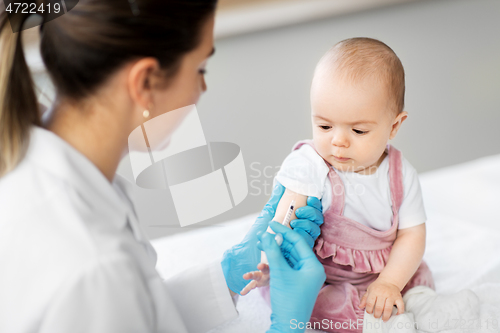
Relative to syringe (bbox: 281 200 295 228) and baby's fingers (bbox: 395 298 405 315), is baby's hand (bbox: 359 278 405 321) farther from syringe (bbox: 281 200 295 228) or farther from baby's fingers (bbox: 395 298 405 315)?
syringe (bbox: 281 200 295 228)

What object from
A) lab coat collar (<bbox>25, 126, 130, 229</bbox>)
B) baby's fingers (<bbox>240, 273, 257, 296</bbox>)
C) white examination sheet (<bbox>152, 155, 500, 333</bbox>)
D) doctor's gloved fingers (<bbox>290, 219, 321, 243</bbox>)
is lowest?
white examination sheet (<bbox>152, 155, 500, 333</bbox>)

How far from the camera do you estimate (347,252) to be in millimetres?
1059

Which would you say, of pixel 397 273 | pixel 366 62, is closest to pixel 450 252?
pixel 397 273

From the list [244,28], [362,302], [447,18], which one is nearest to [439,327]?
[362,302]

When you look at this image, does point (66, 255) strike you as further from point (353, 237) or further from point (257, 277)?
point (353, 237)

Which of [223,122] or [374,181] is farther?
[223,122]

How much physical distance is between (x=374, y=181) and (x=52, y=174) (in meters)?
0.72

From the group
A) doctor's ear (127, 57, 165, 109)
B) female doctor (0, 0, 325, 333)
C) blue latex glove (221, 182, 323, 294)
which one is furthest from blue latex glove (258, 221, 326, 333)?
doctor's ear (127, 57, 165, 109)

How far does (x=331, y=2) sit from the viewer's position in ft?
9.66

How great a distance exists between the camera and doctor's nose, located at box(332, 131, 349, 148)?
99 centimetres

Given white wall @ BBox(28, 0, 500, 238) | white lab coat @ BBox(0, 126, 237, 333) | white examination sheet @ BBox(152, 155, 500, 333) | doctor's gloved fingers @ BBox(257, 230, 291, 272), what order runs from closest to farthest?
white lab coat @ BBox(0, 126, 237, 333) < doctor's gloved fingers @ BBox(257, 230, 291, 272) < white examination sheet @ BBox(152, 155, 500, 333) < white wall @ BBox(28, 0, 500, 238)

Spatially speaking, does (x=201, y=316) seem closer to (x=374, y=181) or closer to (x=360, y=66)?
(x=374, y=181)

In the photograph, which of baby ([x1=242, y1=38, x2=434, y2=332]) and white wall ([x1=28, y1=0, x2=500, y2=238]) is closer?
baby ([x1=242, y1=38, x2=434, y2=332])

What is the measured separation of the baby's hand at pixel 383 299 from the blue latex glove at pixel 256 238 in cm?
17
